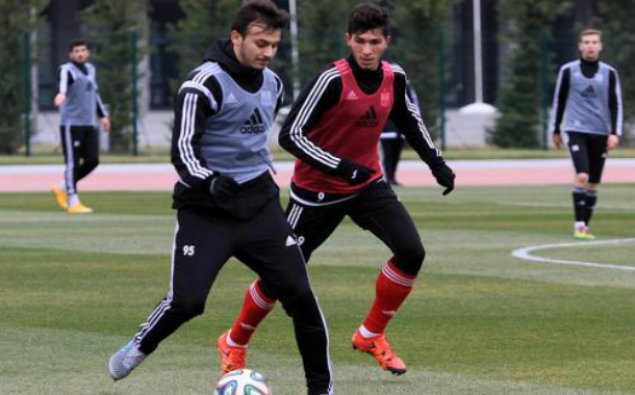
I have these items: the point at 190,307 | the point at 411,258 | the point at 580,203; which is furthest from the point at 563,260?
the point at 190,307

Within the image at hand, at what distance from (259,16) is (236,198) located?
2.91ft

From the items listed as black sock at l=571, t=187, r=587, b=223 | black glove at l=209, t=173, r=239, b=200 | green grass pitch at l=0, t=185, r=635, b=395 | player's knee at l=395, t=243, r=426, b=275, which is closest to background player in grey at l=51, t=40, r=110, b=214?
green grass pitch at l=0, t=185, r=635, b=395

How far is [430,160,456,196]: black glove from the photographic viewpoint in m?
10.2

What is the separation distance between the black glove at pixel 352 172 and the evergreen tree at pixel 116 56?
31364mm

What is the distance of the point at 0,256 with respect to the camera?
17.2 m

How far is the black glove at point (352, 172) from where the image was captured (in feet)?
31.8

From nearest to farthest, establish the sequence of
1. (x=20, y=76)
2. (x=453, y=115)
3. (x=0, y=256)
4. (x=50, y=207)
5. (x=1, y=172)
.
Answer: (x=0, y=256)
(x=50, y=207)
(x=1, y=172)
(x=20, y=76)
(x=453, y=115)

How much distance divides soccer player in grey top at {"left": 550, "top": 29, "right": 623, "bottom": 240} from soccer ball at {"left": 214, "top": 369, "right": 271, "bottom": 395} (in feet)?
36.5

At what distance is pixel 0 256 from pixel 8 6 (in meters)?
24.3

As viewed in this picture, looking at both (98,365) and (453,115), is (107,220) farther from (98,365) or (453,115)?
(453,115)

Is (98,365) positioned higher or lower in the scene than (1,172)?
higher

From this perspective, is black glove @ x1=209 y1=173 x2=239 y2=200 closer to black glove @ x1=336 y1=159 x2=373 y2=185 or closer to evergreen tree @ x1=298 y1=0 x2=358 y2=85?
black glove @ x1=336 y1=159 x2=373 y2=185

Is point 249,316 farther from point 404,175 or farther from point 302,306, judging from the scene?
point 404,175

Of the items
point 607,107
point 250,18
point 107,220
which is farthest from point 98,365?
point 107,220
